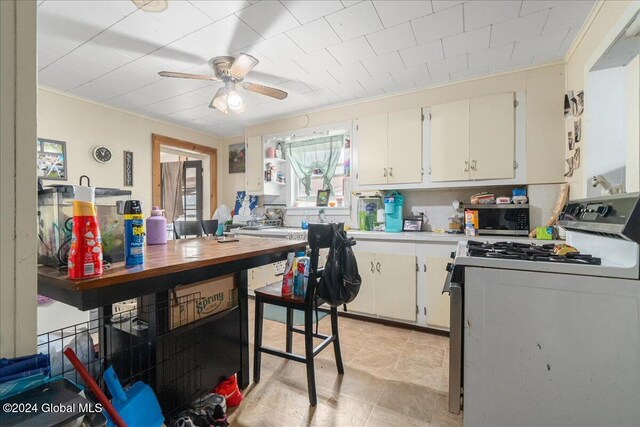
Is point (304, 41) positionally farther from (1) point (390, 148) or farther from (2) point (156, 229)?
(2) point (156, 229)

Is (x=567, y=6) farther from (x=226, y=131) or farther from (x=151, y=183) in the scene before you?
(x=151, y=183)

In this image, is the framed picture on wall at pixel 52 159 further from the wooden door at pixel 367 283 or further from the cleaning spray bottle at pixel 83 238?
the wooden door at pixel 367 283

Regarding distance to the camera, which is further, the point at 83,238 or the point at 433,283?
the point at 433,283

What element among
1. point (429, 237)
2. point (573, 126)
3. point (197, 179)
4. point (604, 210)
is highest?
point (573, 126)

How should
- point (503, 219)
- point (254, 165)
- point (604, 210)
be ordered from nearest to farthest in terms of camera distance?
point (604, 210), point (503, 219), point (254, 165)

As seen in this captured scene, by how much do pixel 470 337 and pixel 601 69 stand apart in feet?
6.04

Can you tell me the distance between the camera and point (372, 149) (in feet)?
10.7

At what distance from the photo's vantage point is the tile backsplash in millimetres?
2535

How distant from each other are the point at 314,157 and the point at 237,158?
160cm

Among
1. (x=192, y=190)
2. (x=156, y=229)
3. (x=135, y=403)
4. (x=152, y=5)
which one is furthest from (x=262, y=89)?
(x=192, y=190)

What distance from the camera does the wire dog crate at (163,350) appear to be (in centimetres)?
134

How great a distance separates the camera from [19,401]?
0.66 m

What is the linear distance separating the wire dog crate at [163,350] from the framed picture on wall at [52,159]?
2.29 m

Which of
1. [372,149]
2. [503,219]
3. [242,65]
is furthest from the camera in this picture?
[372,149]
